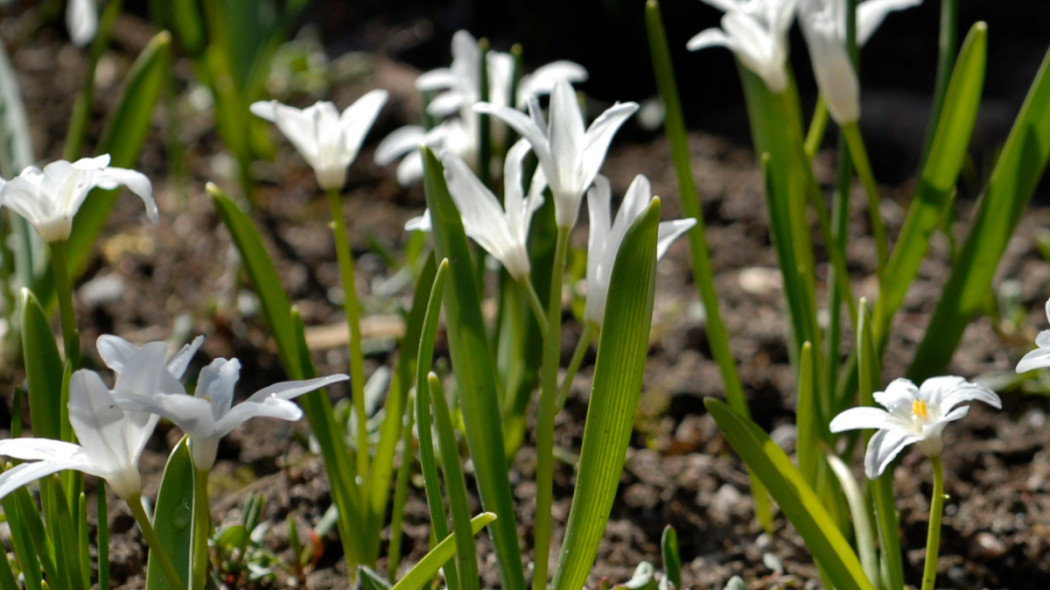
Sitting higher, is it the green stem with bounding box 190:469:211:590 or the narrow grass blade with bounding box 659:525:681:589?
the green stem with bounding box 190:469:211:590

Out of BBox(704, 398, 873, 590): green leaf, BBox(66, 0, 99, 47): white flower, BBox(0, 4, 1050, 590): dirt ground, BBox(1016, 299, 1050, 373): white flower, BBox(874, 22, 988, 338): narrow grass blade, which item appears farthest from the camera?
BBox(66, 0, 99, 47): white flower

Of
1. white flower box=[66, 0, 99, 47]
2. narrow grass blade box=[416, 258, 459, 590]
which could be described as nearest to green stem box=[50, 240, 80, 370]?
narrow grass blade box=[416, 258, 459, 590]

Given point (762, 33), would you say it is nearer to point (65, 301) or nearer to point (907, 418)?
point (907, 418)

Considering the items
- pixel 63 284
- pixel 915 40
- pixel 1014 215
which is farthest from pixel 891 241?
pixel 63 284

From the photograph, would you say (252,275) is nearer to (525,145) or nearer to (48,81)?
(525,145)

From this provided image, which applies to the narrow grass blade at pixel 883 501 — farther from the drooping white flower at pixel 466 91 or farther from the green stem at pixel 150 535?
the green stem at pixel 150 535

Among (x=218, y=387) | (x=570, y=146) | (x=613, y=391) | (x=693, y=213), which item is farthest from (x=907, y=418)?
(x=218, y=387)

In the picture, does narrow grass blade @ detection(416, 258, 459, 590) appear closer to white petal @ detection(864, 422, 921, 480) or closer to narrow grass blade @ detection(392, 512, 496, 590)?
narrow grass blade @ detection(392, 512, 496, 590)

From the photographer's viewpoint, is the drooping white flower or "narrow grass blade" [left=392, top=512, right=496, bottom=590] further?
the drooping white flower
